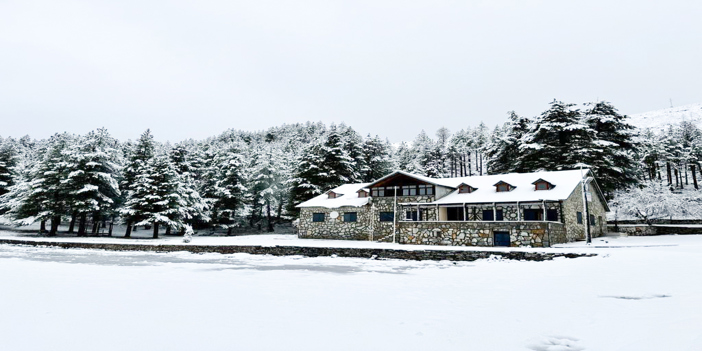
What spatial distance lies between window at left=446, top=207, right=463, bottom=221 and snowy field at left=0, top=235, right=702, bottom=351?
19.6 m

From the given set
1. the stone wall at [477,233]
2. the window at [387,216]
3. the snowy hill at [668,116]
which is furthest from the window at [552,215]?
the snowy hill at [668,116]

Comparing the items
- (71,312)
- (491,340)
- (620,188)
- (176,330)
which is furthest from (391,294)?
(620,188)

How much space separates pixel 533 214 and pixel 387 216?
462 inches

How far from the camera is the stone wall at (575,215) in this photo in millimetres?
27297

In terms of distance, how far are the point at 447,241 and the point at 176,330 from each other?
23.7 metres

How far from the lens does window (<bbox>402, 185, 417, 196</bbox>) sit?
33069 mm

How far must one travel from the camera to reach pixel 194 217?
51375 mm

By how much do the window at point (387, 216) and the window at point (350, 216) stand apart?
100 inches

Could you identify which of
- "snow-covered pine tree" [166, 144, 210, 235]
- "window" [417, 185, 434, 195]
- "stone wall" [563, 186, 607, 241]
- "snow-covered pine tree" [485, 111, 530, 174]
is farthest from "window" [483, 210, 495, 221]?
"snow-covered pine tree" [166, 144, 210, 235]

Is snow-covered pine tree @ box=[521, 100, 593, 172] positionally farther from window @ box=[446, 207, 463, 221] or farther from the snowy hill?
the snowy hill

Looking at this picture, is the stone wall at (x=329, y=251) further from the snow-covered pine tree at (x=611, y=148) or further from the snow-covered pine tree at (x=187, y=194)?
the snow-covered pine tree at (x=611, y=148)

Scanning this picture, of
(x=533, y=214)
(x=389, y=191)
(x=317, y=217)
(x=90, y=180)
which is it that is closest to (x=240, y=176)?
(x=90, y=180)

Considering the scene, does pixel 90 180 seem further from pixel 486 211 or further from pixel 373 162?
pixel 486 211

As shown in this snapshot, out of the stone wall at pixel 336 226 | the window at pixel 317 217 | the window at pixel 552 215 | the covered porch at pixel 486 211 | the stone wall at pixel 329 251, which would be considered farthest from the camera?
the window at pixel 317 217
